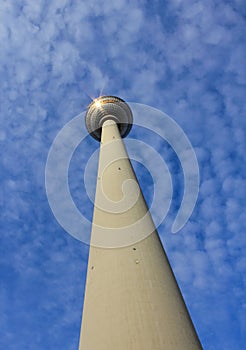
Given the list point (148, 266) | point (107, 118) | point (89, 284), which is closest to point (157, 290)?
point (148, 266)

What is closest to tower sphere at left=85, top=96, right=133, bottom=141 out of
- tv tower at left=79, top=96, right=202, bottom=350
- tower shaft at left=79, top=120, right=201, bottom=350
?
tv tower at left=79, top=96, right=202, bottom=350

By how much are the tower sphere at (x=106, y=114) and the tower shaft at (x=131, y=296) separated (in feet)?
51.3

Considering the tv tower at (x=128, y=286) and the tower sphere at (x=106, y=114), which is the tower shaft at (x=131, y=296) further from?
the tower sphere at (x=106, y=114)

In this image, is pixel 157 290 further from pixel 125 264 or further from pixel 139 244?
pixel 139 244

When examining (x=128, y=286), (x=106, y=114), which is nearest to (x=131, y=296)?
(x=128, y=286)

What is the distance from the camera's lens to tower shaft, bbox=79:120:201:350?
27.9 feet

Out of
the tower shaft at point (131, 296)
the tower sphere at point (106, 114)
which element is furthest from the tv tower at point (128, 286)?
the tower sphere at point (106, 114)

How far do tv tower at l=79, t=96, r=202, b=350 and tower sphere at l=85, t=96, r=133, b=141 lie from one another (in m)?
13.5

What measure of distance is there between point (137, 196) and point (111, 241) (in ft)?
11.4

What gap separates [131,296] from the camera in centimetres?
959

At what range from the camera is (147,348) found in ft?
26.3

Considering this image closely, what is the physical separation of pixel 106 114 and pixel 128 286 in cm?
2105

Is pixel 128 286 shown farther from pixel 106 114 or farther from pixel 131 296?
pixel 106 114

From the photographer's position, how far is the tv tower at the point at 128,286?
28.0 feet
